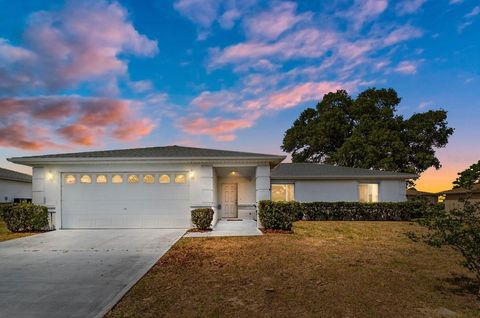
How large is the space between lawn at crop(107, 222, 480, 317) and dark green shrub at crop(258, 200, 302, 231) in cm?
270

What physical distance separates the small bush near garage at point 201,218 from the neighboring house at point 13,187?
2004 cm

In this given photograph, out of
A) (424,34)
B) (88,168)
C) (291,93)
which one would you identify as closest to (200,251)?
(88,168)

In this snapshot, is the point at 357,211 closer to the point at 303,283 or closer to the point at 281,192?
the point at 281,192

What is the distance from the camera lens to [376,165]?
27.4 m

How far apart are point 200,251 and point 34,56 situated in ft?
35.3

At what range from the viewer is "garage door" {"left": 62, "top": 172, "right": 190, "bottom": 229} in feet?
40.9

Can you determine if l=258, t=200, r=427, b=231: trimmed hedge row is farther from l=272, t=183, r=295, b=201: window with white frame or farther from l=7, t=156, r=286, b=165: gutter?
l=7, t=156, r=286, b=165: gutter

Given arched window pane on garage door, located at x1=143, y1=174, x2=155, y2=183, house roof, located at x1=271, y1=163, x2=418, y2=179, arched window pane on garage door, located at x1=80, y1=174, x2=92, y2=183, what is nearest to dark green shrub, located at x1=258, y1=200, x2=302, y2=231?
arched window pane on garage door, located at x1=143, y1=174, x2=155, y2=183

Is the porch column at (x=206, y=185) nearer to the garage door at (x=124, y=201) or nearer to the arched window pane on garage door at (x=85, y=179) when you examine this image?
the garage door at (x=124, y=201)

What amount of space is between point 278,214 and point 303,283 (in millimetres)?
6246

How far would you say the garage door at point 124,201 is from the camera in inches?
491

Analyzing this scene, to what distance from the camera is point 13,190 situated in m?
24.8

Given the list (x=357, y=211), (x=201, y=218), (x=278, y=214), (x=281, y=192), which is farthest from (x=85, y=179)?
(x=357, y=211)

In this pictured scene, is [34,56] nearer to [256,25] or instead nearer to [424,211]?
[256,25]
